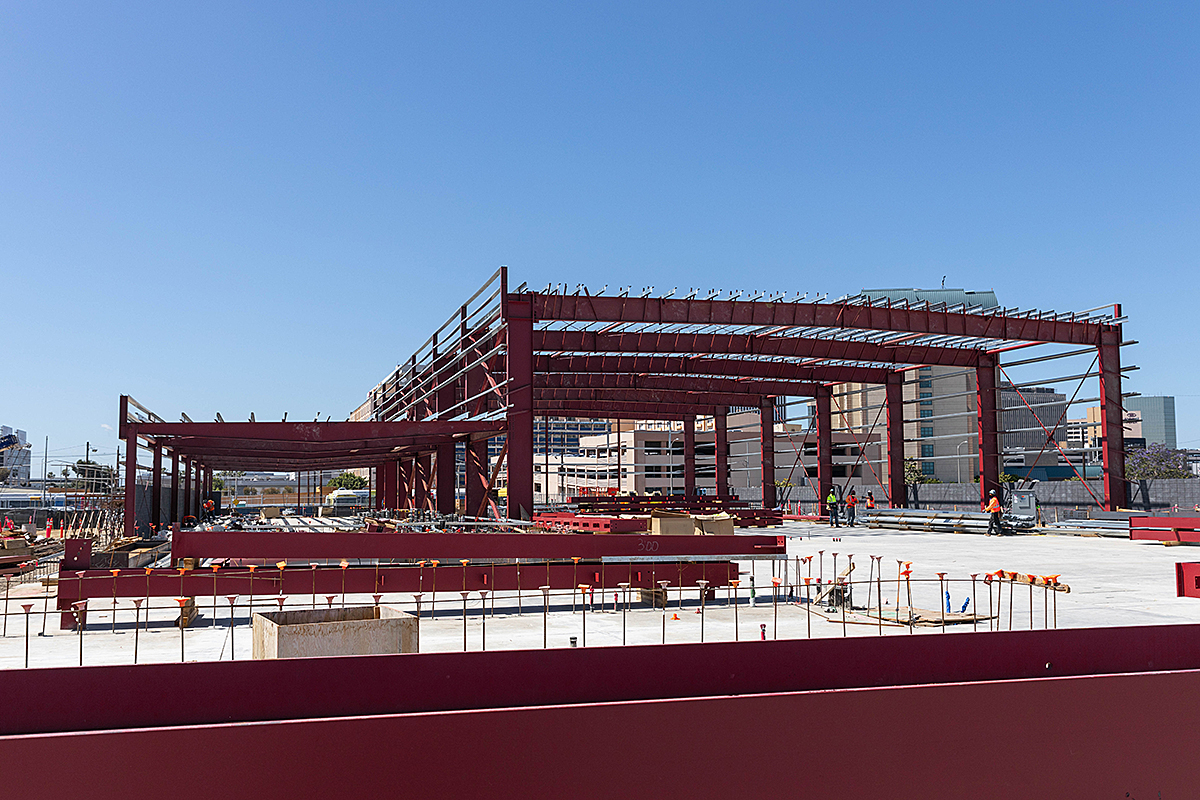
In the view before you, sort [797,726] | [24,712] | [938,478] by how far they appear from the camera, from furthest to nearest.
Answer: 1. [938,478]
2. [797,726]
3. [24,712]

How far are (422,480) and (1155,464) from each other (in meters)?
100

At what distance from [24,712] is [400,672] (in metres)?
3.08

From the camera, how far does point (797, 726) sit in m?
8.52

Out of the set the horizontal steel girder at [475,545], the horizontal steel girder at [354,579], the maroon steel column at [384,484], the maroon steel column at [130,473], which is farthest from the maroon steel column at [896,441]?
the maroon steel column at [130,473]

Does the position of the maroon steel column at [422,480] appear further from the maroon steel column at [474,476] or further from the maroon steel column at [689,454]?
the maroon steel column at [689,454]

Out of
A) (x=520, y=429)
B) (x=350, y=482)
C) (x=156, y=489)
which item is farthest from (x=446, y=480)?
(x=350, y=482)

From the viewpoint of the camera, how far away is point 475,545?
20.3 metres

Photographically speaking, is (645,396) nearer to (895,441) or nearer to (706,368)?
(706,368)

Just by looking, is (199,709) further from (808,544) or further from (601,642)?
(808,544)

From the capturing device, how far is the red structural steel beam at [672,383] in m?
47.7

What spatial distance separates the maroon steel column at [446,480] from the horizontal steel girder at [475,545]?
17.6 m

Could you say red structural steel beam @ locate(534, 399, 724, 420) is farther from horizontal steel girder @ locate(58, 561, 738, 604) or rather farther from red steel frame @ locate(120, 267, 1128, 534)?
horizontal steel girder @ locate(58, 561, 738, 604)

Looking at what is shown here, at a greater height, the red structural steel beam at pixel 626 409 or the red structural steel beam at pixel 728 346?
the red structural steel beam at pixel 728 346

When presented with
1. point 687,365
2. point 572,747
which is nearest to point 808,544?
point 687,365
